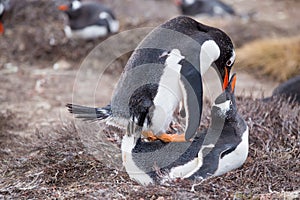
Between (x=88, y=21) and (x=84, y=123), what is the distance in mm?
3845

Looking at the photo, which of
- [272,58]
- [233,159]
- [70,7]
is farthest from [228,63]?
[70,7]

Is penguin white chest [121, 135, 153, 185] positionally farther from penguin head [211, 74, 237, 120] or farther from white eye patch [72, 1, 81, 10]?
white eye patch [72, 1, 81, 10]

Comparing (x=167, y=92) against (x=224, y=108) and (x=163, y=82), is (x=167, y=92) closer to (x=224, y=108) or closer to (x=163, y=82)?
(x=163, y=82)

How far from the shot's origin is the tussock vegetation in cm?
800

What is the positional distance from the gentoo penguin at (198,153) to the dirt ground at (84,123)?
0.10 meters

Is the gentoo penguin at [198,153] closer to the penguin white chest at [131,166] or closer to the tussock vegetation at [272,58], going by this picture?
the penguin white chest at [131,166]

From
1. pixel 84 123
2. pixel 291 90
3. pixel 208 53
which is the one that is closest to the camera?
pixel 208 53

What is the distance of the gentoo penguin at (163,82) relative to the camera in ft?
14.1

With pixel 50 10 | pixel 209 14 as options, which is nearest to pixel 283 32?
pixel 209 14

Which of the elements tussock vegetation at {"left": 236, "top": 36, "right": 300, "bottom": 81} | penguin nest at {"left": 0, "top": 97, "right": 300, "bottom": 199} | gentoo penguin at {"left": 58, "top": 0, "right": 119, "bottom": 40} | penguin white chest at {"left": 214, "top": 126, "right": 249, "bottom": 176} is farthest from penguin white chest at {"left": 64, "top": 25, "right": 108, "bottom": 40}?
penguin white chest at {"left": 214, "top": 126, "right": 249, "bottom": 176}

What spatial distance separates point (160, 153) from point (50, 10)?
583 centimetres

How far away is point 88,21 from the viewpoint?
28.9 feet

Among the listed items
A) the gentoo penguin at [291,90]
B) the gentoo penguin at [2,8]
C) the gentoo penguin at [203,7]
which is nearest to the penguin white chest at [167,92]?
the gentoo penguin at [291,90]

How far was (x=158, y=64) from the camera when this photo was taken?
14.4 ft
